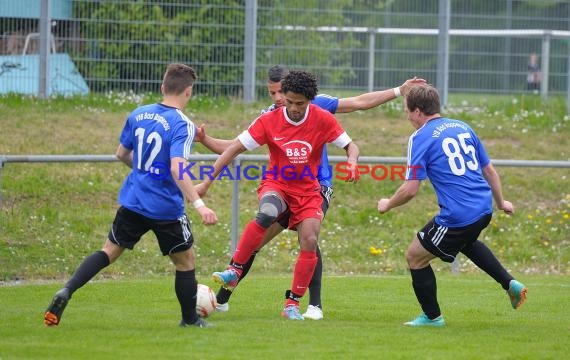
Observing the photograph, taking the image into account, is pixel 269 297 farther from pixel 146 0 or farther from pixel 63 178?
pixel 146 0

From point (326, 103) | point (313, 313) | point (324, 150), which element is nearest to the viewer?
point (313, 313)

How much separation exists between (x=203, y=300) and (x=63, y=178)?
235 inches

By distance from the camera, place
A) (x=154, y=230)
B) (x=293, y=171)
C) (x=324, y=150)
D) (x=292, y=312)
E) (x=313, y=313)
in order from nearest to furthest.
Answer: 1. (x=154, y=230)
2. (x=293, y=171)
3. (x=292, y=312)
4. (x=313, y=313)
5. (x=324, y=150)

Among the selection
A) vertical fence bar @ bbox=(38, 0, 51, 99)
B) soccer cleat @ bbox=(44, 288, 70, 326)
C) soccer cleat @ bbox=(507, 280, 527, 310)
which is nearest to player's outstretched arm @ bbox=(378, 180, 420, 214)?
soccer cleat @ bbox=(507, 280, 527, 310)

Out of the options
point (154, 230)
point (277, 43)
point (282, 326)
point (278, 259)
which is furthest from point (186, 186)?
point (277, 43)

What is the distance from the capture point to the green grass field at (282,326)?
6867 mm

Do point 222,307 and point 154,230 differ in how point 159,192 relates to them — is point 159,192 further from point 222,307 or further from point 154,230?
point 222,307

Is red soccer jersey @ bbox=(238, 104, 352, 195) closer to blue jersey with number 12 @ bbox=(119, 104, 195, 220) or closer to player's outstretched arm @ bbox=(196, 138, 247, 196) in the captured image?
player's outstretched arm @ bbox=(196, 138, 247, 196)

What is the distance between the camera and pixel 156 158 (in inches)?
296

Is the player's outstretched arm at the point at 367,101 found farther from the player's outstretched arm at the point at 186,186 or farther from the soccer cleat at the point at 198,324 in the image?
the soccer cleat at the point at 198,324

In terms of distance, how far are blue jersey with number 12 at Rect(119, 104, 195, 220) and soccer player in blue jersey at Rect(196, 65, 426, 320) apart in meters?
0.83

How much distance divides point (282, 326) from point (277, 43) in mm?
9257

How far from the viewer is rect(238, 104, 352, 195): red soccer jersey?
8.23 m

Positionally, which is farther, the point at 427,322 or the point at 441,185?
the point at 427,322
